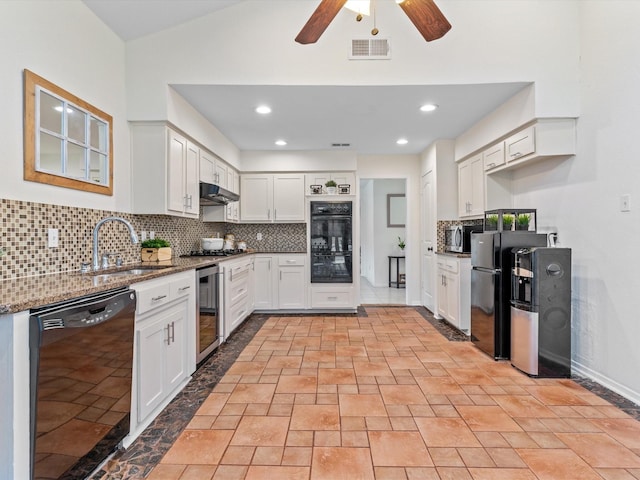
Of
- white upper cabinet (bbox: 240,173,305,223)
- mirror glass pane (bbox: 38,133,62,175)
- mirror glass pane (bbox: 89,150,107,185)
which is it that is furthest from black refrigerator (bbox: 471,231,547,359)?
mirror glass pane (bbox: 38,133,62,175)

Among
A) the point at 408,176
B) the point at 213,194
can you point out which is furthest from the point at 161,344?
the point at 408,176

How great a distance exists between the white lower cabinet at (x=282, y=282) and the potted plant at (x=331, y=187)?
995mm

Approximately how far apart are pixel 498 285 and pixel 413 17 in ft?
7.48

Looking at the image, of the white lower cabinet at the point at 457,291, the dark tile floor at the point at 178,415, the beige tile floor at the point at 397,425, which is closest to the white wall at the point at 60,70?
the dark tile floor at the point at 178,415

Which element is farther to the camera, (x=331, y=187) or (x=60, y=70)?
(x=331, y=187)

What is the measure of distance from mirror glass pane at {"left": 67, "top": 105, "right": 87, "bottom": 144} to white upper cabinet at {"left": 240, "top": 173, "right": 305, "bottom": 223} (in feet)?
9.12

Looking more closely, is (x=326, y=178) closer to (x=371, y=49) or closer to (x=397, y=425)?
(x=371, y=49)

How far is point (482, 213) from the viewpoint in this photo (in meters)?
3.97

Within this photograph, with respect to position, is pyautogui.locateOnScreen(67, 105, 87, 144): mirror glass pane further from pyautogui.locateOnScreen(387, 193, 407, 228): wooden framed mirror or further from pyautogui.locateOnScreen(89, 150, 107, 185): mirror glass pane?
pyautogui.locateOnScreen(387, 193, 407, 228): wooden framed mirror

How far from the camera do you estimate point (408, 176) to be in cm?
553

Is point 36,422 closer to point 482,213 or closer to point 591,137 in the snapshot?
point 591,137

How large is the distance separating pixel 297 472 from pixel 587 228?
2775 mm

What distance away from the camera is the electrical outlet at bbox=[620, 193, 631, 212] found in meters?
2.38

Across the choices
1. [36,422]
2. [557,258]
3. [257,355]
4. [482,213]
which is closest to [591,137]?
[557,258]
